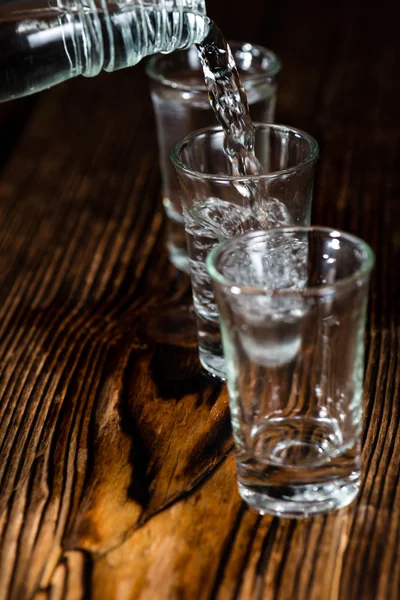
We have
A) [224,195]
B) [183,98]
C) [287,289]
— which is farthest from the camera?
[183,98]

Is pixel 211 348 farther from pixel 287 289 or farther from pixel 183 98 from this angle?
pixel 183 98

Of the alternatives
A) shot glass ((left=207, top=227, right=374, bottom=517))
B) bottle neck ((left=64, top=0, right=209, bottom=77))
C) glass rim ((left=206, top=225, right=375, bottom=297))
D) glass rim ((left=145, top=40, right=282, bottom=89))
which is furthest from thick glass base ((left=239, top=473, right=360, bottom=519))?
glass rim ((left=145, top=40, right=282, bottom=89))

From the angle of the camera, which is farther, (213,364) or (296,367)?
(213,364)

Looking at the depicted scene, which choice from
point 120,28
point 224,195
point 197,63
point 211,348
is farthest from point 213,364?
point 197,63

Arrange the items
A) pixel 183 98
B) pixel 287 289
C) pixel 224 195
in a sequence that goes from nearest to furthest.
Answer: pixel 287 289 < pixel 224 195 < pixel 183 98

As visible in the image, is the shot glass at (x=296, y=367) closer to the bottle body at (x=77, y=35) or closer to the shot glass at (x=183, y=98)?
the bottle body at (x=77, y=35)

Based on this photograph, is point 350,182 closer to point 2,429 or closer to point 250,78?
point 250,78

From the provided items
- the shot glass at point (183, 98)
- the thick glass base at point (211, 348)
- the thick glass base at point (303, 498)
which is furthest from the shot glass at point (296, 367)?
the shot glass at point (183, 98)

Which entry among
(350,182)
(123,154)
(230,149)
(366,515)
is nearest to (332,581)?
(366,515)
